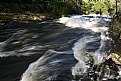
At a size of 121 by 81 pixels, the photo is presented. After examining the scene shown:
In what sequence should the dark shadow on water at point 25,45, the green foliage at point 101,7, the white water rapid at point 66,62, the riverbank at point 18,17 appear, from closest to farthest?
the white water rapid at point 66,62 < the dark shadow on water at point 25,45 < the riverbank at point 18,17 < the green foliage at point 101,7

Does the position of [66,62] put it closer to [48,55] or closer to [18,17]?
[48,55]

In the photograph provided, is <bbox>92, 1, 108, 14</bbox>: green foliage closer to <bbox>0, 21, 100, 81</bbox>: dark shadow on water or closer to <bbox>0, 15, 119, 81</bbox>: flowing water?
<bbox>0, 21, 100, 81</bbox>: dark shadow on water

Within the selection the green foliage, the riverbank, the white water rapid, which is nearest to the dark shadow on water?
the white water rapid

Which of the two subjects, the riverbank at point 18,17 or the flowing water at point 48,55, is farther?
the riverbank at point 18,17

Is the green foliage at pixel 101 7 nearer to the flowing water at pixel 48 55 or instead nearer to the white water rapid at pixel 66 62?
the flowing water at pixel 48 55

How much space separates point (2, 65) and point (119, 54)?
625 cm

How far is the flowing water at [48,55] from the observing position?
1091 cm

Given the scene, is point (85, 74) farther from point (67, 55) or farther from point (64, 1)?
point (64, 1)

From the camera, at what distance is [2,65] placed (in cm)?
1223

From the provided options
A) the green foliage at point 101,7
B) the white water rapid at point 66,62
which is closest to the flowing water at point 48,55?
the white water rapid at point 66,62

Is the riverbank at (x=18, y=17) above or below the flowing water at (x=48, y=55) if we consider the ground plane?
above

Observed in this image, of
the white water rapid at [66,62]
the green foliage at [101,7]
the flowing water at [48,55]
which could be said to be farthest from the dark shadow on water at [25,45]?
the green foliage at [101,7]

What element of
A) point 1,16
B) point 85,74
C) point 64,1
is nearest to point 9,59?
point 85,74

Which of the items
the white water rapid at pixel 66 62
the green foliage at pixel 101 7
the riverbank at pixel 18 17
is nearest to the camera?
the white water rapid at pixel 66 62
